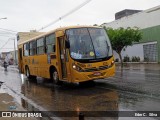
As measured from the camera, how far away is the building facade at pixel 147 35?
41959mm

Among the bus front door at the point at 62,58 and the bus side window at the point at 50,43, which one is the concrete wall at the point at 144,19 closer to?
the bus side window at the point at 50,43

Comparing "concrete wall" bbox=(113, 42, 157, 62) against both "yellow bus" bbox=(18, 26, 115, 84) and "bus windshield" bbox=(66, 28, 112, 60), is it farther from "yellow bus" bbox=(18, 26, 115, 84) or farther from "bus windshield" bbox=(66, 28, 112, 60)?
"bus windshield" bbox=(66, 28, 112, 60)

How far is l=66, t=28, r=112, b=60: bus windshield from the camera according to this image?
48.3ft

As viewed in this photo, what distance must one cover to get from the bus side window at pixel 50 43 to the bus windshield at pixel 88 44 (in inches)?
71.3

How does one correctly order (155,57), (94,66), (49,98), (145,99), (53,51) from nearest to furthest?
(145,99) < (49,98) < (94,66) < (53,51) < (155,57)

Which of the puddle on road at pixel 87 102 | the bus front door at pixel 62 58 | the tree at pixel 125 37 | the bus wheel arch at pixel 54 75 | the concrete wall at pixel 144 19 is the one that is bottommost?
the puddle on road at pixel 87 102

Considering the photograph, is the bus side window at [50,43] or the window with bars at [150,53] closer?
the bus side window at [50,43]

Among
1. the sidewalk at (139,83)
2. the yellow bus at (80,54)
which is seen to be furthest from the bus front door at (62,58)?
the sidewalk at (139,83)

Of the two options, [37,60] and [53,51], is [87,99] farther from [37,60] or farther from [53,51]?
[37,60]

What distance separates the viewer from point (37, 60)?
20.5m

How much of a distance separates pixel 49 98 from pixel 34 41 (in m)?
8.77

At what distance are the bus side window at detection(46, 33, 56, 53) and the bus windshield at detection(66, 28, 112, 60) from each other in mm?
1812

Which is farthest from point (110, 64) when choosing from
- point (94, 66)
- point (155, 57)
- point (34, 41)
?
point (155, 57)

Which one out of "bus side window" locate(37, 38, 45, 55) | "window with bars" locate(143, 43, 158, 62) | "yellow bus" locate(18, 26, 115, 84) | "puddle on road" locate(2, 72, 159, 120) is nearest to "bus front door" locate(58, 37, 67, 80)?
"yellow bus" locate(18, 26, 115, 84)
